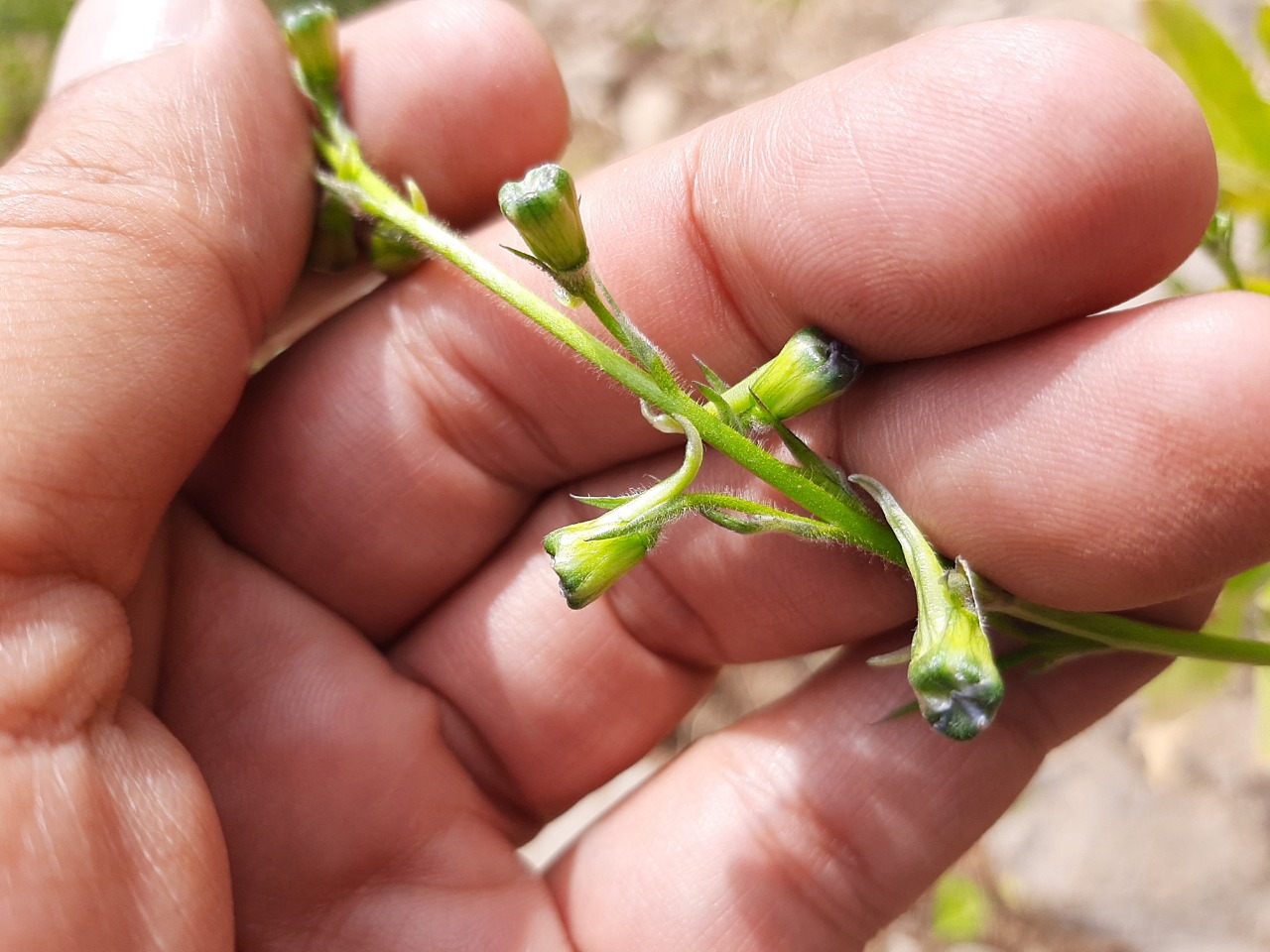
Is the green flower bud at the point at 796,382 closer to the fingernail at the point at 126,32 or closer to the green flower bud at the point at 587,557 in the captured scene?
the green flower bud at the point at 587,557

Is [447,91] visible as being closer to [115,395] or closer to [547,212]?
[547,212]

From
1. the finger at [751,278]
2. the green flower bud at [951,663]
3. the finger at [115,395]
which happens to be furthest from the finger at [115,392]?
the green flower bud at [951,663]

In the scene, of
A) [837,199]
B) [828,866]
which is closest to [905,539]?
[837,199]

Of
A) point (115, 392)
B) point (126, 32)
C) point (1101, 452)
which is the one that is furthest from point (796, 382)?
point (126, 32)

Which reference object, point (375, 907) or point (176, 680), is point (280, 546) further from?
point (375, 907)

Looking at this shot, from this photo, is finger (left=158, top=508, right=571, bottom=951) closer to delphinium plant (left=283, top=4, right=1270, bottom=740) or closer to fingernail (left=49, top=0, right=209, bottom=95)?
delphinium plant (left=283, top=4, right=1270, bottom=740)

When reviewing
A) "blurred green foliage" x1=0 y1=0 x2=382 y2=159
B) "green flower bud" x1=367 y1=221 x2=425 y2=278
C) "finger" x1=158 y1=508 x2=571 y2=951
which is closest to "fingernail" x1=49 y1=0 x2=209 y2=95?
"green flower bud" x1=367 y1=221 x2=425 y2=278

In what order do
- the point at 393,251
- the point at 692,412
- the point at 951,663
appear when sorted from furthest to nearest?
Answer: the point at 393,251
the point at 692,412
the point at 951,663
